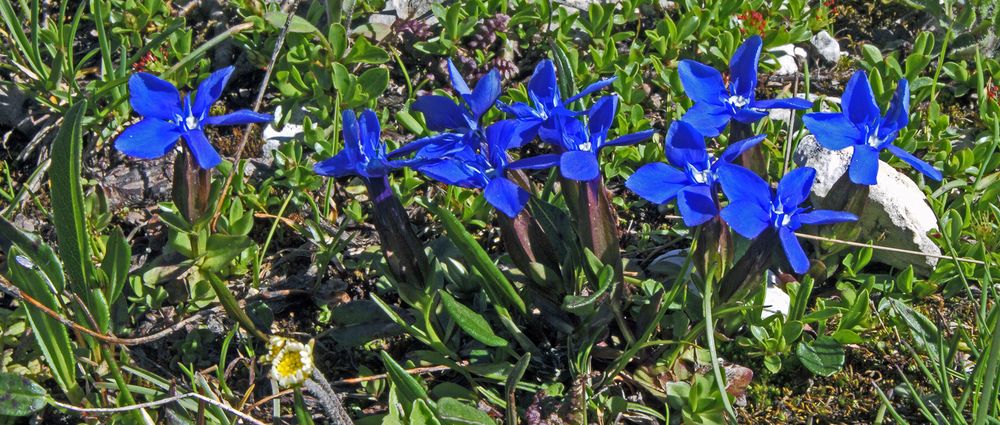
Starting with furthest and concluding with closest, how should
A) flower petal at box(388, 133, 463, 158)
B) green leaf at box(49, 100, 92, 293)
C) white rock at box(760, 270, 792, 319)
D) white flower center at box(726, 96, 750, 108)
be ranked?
white rock at box(760, 270, 792, 319)
green leaf at box(49, 100, 92, 293)
white flower center at box(726, 96, 750, 108)
flower petal at box(388, 133, 463, 158)

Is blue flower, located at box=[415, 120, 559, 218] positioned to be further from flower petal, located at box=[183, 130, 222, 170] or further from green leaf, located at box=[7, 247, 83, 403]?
green leaf, located at box=[7, 247, 83, 403]

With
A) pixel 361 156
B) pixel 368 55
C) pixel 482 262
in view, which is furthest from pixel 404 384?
pixel 368 55

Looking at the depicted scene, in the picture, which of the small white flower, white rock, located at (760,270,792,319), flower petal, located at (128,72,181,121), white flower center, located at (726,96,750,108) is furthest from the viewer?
white rock, located at (760,270,792,319)

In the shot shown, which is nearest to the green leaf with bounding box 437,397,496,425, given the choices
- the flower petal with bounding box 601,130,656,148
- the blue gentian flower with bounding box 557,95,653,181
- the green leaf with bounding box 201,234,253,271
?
the blue gentian flower with bounding box 557,95,653,181

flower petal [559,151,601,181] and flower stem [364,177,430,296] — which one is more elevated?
flower petal [559,151,601,181]

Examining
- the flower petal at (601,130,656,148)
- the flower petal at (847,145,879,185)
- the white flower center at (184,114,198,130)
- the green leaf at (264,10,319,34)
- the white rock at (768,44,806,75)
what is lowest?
the white rock at (768,44,806,75)

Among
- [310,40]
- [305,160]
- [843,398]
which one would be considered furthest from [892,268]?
[310,40]

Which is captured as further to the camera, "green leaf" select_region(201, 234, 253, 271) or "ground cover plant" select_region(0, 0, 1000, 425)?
"green leaf" select_region(201, 234, 253, 271)

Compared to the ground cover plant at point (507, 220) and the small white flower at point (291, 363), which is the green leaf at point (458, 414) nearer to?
the ground cover plant at point (507, 220)
